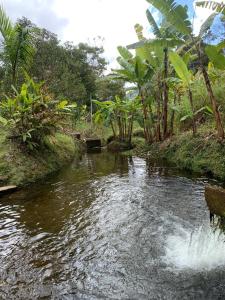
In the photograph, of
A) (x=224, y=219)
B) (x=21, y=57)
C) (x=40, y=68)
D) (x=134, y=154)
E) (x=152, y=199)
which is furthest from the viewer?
(x=40, y=68)

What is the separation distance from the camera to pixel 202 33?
29.3 ft

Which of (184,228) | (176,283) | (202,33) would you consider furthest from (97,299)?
(202,33)

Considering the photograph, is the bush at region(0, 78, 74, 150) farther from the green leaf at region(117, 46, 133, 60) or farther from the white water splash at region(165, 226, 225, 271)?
the white water splash at region(165, 226, 225, 271)

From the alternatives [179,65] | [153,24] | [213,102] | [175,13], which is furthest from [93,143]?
[175,13]

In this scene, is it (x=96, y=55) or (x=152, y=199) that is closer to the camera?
(x=152, y=199)

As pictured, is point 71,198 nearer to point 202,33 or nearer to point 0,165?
point 0,165

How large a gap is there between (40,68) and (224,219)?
20.6m

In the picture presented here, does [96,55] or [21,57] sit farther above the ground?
[96,55]

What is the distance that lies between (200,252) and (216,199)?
2.99ft

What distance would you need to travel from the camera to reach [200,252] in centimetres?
427

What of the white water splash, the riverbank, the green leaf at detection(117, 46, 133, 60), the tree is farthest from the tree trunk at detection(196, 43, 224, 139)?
the tree

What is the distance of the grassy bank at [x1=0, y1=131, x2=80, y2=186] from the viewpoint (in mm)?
8898

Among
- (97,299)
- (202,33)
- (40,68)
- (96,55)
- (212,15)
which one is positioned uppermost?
(96,55)

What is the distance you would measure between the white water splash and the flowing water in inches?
0.5
